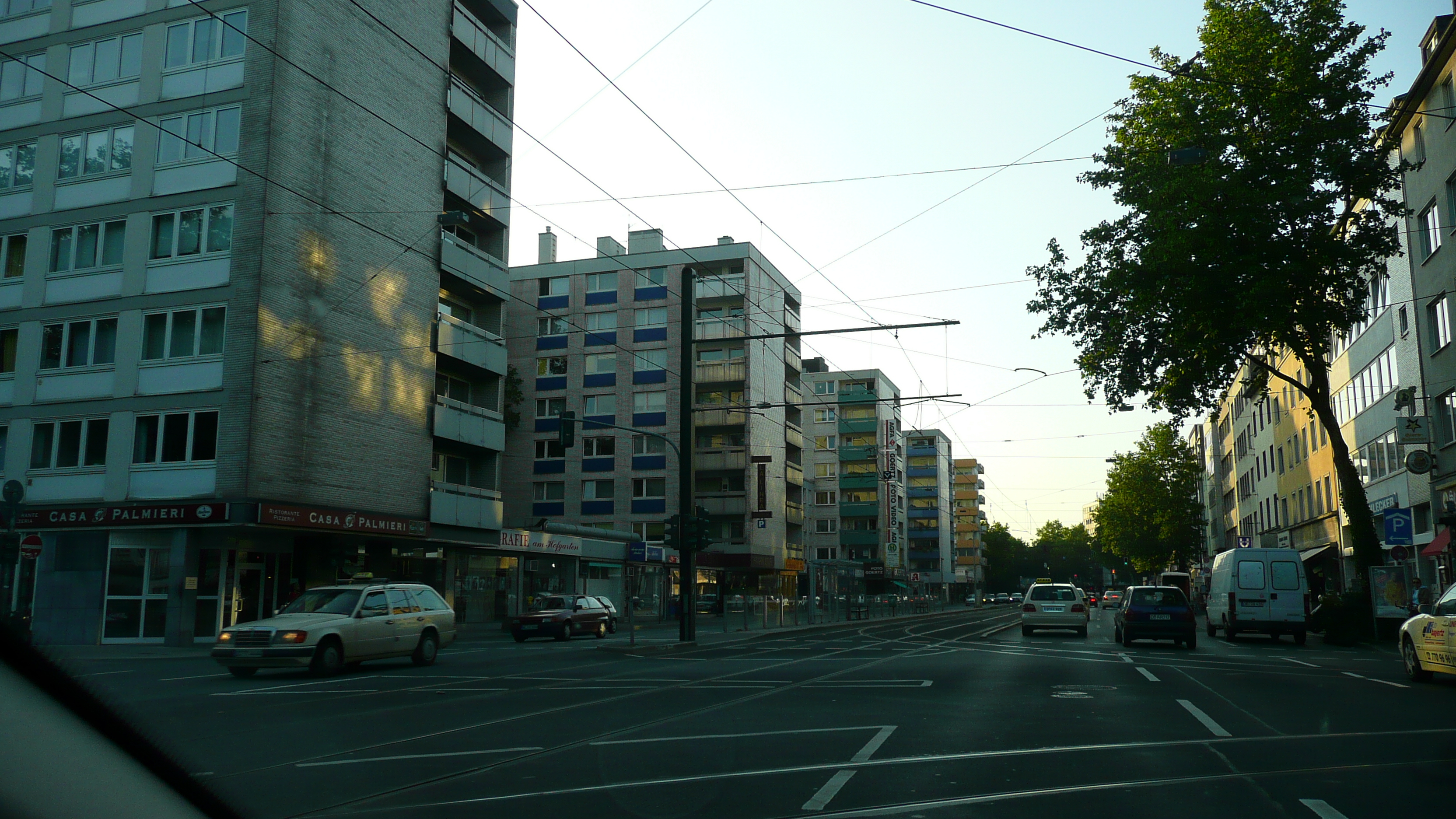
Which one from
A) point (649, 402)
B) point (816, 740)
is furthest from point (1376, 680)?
point (649, 402)

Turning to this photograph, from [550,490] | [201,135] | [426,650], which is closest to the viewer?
[426,650]

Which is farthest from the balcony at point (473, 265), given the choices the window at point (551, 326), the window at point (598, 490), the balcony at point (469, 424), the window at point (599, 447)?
the window at point (551, 326)

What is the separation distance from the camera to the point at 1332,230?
30125mm

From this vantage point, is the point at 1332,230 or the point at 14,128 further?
the point at 14,128

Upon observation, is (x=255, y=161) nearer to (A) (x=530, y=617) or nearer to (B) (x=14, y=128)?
(B) (x=14, y=128)

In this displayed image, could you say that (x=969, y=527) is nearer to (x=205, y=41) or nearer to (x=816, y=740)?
(x=205, y=41)

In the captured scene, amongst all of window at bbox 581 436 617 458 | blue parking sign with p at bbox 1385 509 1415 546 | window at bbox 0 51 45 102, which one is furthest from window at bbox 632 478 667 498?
blue parking sign with p at bbox 1385 509 1415 546

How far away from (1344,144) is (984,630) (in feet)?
63.2

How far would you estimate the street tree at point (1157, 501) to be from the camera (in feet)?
288

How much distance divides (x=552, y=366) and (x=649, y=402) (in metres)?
7.17

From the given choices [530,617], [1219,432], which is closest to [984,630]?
[530,617]

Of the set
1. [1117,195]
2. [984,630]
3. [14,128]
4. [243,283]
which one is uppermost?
[14,128]

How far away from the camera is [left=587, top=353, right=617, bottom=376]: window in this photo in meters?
67.6

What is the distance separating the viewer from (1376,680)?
56.1 ft
